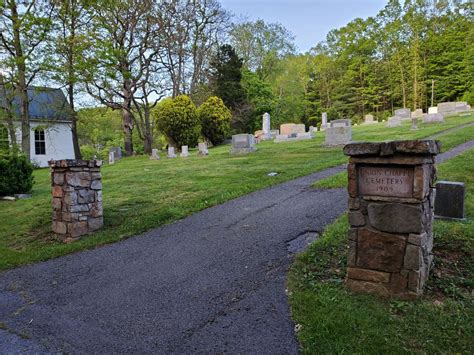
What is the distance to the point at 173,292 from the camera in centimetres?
390

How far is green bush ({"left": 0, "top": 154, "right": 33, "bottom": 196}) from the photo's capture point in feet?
35.9

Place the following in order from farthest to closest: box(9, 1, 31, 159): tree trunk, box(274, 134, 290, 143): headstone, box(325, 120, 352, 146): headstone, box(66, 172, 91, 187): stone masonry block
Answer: box(274, 134, 290, 143): headstone, box(325, 120, 352, 146): headstone, box(9, 1, 31, 159): tree trunk, box(66, 172, 91, 187): stone masonry block

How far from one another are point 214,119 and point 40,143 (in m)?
14.1

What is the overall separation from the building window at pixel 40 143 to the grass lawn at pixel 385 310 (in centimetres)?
2829

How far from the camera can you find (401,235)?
3160 millimetres

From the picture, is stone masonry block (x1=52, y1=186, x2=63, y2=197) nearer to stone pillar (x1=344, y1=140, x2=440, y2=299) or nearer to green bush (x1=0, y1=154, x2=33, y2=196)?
green bush (x1=0, y1=154, x2=33, y2=196)

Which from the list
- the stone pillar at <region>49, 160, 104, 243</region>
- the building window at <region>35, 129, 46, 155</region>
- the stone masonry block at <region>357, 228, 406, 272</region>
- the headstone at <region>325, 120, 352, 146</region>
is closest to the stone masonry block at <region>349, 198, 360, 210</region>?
the stone masonry block at <region>357, 228, 406, 272</region>

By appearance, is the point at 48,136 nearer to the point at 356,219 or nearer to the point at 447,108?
the point at 356,219

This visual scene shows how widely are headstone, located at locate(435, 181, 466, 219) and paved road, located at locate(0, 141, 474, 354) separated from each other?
61.3 inches

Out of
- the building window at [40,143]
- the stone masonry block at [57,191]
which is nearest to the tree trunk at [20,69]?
the stone masonry block at [57,191]

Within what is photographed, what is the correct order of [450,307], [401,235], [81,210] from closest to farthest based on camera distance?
[450,307] < [401,235] < [81,210]

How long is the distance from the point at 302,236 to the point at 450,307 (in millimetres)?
2395

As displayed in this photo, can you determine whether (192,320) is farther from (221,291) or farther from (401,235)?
(401,235)

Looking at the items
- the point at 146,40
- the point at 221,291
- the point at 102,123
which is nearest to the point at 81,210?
the point at 221,291
